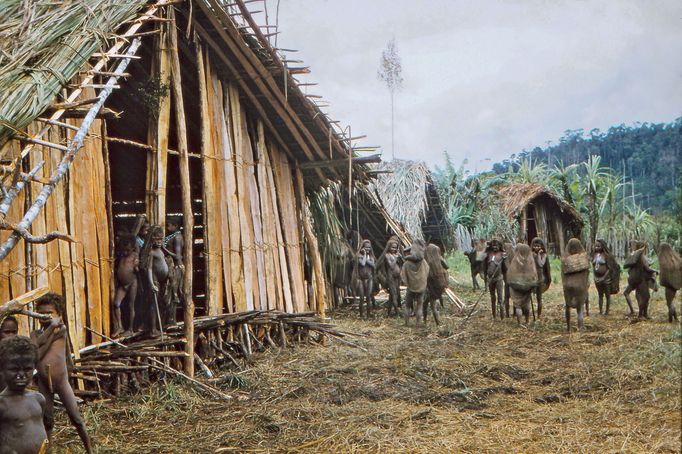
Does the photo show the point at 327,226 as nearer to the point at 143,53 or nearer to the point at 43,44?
the point at 143,53

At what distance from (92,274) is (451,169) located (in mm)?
20473

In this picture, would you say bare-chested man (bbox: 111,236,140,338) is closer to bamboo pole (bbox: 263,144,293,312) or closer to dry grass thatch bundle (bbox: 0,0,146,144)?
dry grass thatch bundle (bbox: 0,0,146,144)

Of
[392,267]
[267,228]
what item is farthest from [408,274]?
[267,228]

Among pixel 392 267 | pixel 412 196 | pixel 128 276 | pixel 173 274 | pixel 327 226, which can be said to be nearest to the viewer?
pixel 128 276

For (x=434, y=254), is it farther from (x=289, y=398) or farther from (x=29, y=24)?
(x=29, y=24)

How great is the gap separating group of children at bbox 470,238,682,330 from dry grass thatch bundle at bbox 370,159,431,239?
16.4 ft

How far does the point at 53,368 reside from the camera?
5.03 m

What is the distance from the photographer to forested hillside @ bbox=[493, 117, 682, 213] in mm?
36000

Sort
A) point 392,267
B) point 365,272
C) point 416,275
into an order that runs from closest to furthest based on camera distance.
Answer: point 416,275
point 392,267
point 365,272

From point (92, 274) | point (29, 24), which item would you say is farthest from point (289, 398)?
point (29, 24)

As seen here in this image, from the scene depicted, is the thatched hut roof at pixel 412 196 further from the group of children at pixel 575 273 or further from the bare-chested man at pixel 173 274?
the bare-chested man at pixel 173 274

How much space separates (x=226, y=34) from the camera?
8797 millimetres

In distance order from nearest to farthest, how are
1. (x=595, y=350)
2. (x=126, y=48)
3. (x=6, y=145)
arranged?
(x=6, y=145) → (x=126, y=48) → (x=595, y=350)

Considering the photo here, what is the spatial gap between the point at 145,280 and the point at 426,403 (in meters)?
3.46
